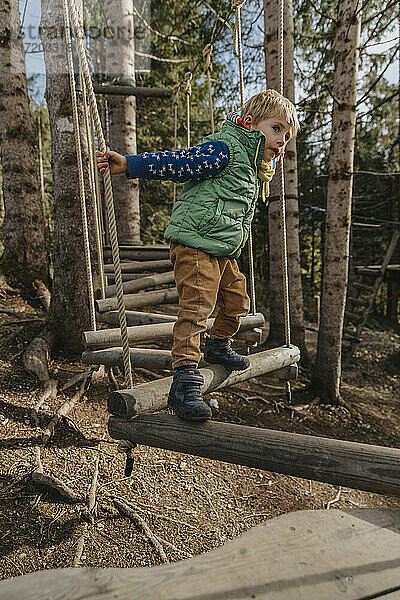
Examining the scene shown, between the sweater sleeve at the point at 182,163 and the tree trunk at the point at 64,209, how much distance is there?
2.10 metres

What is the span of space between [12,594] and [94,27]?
956cm

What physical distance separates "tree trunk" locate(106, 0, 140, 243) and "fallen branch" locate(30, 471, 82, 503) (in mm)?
3611

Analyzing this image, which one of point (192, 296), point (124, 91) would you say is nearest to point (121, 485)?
point (192, 296)

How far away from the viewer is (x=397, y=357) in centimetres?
681

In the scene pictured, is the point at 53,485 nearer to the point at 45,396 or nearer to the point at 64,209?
the point at 45,396

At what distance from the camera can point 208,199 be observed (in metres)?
1.80

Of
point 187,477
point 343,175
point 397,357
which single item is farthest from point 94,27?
point 187,477

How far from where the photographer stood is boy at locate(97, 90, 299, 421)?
171 centimetres

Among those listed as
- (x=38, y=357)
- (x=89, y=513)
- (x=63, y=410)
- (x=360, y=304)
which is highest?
(x=38, y=357)

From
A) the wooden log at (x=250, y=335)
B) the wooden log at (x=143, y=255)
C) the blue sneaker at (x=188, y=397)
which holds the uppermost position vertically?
the wooden log at (x=143, y=255)

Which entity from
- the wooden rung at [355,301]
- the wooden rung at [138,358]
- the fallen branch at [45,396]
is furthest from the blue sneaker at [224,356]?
the wooden rung at [355,301]

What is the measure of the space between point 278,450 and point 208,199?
1006mm

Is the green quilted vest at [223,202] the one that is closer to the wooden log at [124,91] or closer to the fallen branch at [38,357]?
the fallen branch at [38,357]

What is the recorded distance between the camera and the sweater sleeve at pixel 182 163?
1655 mm
